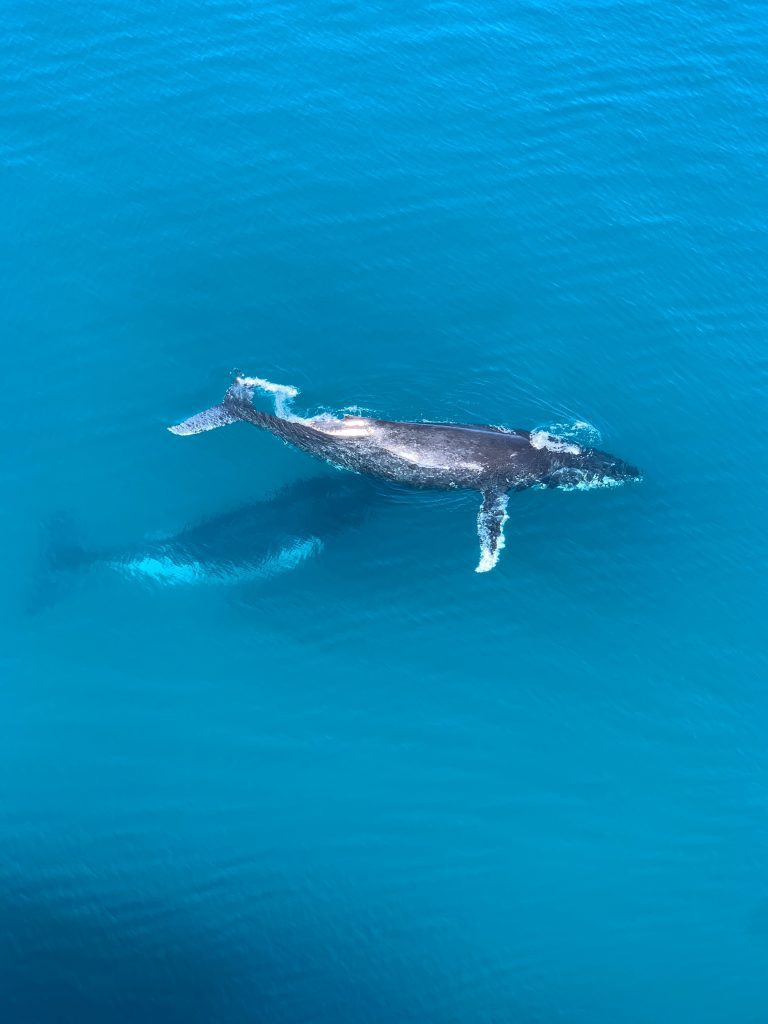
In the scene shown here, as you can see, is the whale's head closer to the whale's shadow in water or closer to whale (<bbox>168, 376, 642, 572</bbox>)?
whale (<bbox>168, 376, 642, 572</bbox>)

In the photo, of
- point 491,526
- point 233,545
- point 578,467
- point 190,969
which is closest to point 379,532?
point 491,526

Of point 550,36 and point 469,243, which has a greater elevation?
point 550,36

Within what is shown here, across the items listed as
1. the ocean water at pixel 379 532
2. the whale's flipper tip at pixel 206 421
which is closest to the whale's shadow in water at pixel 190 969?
the ocean water at pixel 379 532

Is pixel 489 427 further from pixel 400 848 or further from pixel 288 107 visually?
pixel 288 107

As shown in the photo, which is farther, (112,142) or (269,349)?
(112,142)

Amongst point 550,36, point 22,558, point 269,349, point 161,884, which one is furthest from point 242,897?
point 550,36

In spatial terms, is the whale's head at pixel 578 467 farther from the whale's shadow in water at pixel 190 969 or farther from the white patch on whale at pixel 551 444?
the whale's shadow in water at pixel 190 969

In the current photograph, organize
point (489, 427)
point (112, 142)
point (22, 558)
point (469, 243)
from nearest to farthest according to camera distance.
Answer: point (22, 558), point (489, 427), point (469, 243), point (112, 142)
